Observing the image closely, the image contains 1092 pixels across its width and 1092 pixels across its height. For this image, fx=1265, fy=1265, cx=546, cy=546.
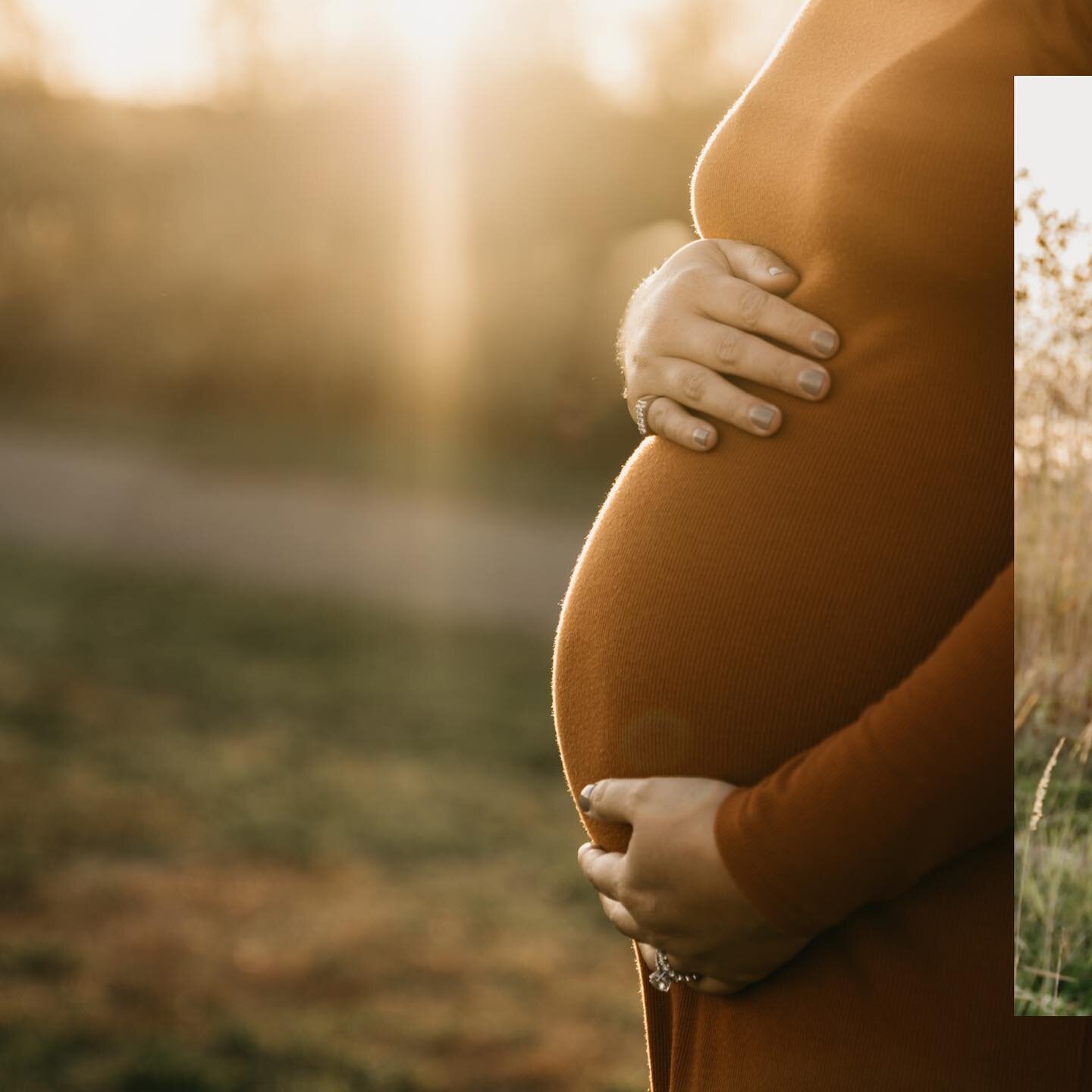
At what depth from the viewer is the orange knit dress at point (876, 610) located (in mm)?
977

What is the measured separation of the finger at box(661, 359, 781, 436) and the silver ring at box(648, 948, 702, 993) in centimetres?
48

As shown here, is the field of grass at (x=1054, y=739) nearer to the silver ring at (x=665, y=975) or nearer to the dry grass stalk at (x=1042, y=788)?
the dry grass stalk at (x=1042, y=788)

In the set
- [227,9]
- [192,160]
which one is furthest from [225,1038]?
[227,9]

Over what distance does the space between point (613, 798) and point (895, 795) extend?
0.96ft

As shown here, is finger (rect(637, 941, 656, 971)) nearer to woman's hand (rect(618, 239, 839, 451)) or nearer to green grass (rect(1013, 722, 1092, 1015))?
green grass (rect(1013, 722, 1092, 1015))

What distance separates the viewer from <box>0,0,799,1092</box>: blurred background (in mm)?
3494

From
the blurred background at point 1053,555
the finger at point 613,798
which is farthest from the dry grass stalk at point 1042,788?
the finger at point 613,798

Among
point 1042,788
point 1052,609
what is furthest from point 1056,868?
point 1052,609

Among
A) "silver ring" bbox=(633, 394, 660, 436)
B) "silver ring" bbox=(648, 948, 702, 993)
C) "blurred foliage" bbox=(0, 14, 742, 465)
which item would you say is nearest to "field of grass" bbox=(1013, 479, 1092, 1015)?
"silver ring" bbox=(648, 948, 702, 993)

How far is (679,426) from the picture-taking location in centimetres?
121

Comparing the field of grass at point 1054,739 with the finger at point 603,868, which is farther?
the finger at point 603,868

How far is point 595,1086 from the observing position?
3.15m

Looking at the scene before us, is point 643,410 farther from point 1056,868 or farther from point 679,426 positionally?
point 1056,868

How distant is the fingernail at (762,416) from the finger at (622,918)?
1.50 feet
